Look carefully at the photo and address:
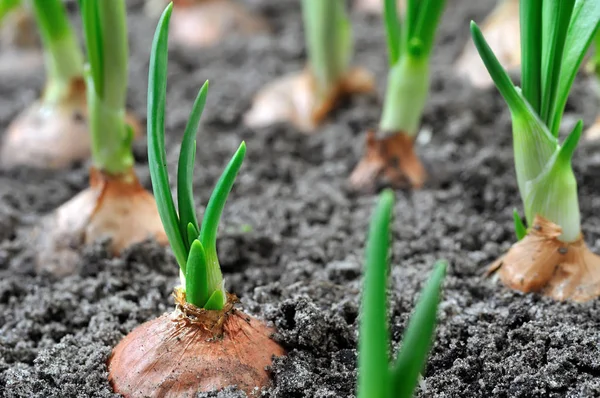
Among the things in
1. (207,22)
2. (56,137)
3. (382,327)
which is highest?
(207,22)

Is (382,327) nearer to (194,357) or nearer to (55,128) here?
(194,357)

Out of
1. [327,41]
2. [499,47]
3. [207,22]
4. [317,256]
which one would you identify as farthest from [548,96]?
[207,22]

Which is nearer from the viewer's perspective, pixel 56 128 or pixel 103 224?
pixel 103 224

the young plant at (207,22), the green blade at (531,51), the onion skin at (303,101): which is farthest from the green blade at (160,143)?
the young plant at (207,22)

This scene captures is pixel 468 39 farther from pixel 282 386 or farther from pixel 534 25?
pixel 282 386

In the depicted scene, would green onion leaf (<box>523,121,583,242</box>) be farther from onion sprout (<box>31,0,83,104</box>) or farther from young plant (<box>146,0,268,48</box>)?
young plant (<box>146,0,268,48</box>)

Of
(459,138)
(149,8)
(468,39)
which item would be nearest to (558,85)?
(459,138)

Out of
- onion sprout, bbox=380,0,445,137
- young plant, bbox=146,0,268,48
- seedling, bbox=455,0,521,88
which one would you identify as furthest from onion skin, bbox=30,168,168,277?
young plant, bbox=146,0,268,48
